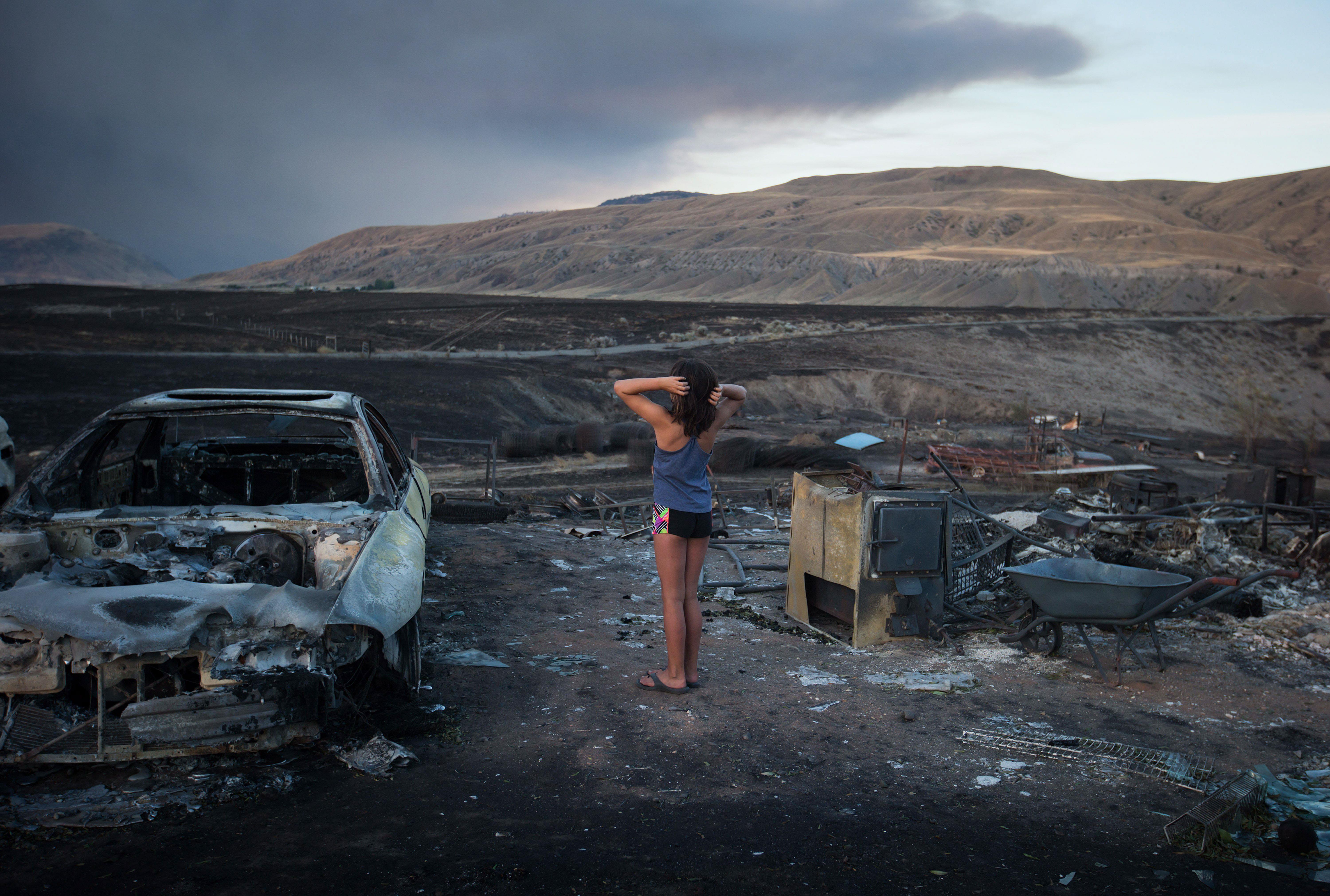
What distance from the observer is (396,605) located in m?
3.89

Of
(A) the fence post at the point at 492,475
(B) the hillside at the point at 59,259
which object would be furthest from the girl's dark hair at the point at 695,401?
(B) the hillside at the point at 59,259

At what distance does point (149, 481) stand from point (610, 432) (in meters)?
13.4

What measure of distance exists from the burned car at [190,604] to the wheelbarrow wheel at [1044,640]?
13.1ft

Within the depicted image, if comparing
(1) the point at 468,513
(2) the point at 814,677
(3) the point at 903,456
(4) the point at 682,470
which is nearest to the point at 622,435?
(3) the point at 903,456


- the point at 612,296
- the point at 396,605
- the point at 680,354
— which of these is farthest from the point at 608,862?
the point at 612,296

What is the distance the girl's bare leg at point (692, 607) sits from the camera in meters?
4.59

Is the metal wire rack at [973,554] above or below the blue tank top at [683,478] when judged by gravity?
below

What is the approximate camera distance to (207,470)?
640 cm

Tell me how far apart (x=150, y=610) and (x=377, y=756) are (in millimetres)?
1115

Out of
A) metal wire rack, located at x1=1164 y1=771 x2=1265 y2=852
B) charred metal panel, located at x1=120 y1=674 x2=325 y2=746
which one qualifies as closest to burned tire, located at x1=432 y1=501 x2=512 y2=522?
charred metal panel, located at x1=120 y1=674 x2=325 y2=746

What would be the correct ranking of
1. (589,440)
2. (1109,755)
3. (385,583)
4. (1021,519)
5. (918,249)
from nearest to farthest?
(385,583) → (1109,755) → (1021,519) → (589,440) → (918,249)

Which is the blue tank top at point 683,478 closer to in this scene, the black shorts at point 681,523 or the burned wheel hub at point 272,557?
the black shorts at point 681,523

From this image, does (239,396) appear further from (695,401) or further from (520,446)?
(520,446)

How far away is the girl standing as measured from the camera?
14.5 ft
